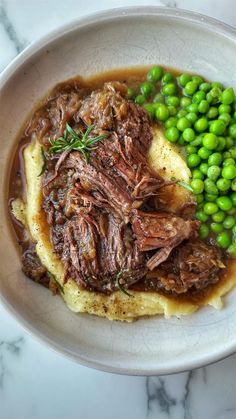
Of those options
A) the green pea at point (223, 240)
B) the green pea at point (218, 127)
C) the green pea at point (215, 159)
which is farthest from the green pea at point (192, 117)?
the green pea at point (223, 240)

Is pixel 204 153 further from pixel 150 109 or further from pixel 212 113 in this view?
pixel 150 109

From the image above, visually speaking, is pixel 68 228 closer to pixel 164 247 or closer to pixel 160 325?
pixel 164 247

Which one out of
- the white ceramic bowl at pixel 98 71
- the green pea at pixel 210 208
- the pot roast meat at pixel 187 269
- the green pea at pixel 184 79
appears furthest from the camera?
the green pea at pixel 184 79

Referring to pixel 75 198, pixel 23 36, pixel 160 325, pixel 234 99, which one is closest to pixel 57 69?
pixel 23 36

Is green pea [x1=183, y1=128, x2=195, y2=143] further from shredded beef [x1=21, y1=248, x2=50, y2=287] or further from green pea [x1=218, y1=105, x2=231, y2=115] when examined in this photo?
shredded beef [x1=21, y1=248, x2=50, y2=287]

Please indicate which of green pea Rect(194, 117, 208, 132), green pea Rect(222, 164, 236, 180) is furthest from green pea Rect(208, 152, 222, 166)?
green pea Rect(194, 117, 208, 132)

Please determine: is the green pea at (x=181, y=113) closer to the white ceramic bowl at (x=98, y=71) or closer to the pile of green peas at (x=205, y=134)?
the pile of green peas at (x=205, y=134)
